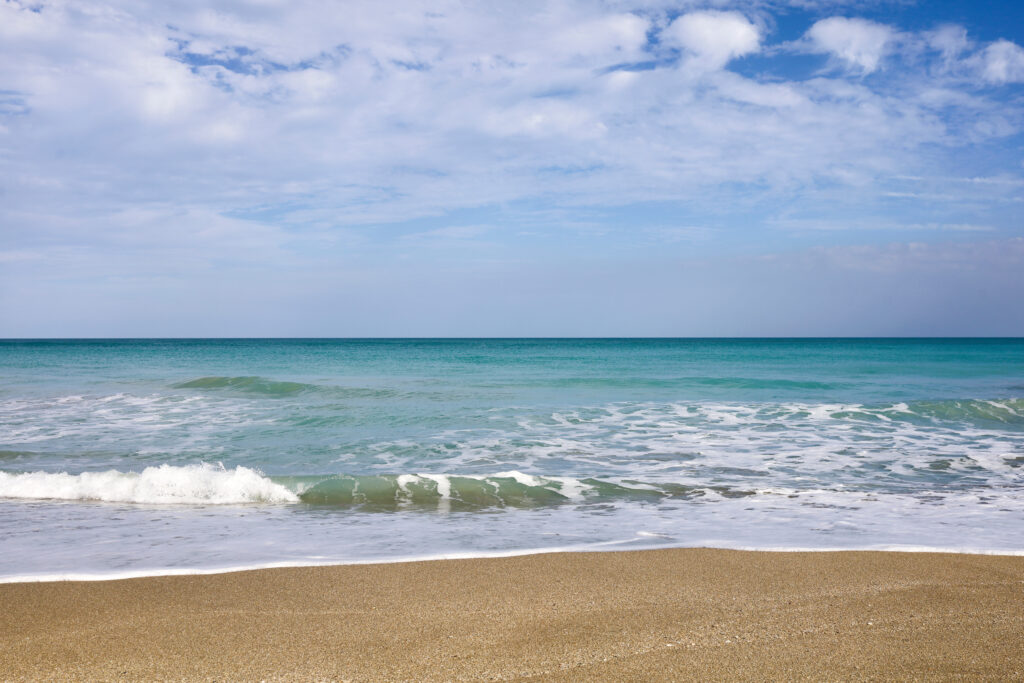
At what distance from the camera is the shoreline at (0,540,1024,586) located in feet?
15.7

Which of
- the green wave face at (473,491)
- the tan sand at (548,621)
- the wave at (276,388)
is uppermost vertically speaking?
the tan sand at (548,621)

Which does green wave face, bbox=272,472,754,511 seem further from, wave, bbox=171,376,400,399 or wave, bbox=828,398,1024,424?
wave, bbox=171,376,400,399

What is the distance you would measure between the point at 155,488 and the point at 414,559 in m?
4.15

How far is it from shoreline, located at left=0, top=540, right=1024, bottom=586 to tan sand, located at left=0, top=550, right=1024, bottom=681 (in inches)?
4.9

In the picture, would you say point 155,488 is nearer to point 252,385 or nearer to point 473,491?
point 473,491

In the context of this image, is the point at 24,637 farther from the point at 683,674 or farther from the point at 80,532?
the point at 683,674

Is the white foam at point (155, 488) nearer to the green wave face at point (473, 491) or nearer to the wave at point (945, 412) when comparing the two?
the green wave face at point (473, 491)

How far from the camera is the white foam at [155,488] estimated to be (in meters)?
7.76

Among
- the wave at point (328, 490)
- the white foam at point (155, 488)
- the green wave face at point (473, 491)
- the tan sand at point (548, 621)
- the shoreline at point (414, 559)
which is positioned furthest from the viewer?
the white foam at point (155, 488)

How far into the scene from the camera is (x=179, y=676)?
10.6 feet

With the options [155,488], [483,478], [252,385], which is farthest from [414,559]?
[252,385]

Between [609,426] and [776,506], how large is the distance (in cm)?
624

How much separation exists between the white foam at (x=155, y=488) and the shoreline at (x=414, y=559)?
2715mm

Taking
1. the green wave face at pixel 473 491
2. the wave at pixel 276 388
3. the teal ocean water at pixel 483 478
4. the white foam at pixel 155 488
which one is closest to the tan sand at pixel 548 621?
the teal ocean water at pixel 483 478
